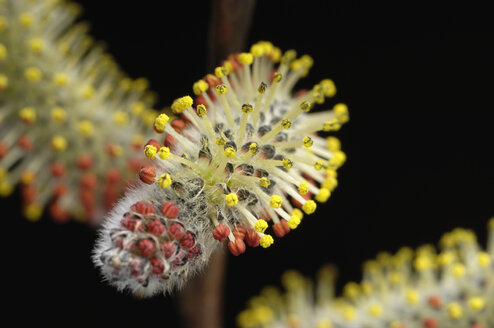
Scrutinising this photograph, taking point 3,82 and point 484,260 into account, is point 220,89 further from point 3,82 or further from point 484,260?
point 484,260

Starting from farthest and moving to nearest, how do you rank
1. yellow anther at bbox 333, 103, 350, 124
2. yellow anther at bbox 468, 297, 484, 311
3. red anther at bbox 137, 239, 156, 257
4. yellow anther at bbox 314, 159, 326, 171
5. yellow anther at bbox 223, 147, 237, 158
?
yellow anther at bbox 468, 297, 484, 311 < yellow anther at bbox 333, 103, 350, 124 < yellow anther at bbox 314, 159, 326, 171 < yellow anther at bbox 223, 147, 237, 158 < red anther at bbox 137, 239, 156, 257

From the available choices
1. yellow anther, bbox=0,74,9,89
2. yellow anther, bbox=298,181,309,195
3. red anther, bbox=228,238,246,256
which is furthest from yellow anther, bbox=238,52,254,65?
yellow anther, bbox=0,74,9,89

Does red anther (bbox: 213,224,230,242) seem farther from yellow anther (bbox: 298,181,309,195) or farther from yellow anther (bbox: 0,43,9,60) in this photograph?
yellow anther (bbox: 0,43,9,60)

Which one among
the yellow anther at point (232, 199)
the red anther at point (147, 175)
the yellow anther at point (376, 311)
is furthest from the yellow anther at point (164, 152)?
the yellow anther at point (376, 311)

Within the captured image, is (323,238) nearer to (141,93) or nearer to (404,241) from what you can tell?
(404,241)

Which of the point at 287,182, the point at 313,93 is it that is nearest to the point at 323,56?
the point at 313,93
